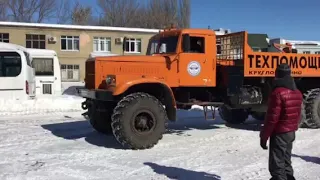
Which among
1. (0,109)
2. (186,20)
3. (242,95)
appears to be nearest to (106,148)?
(242,95)

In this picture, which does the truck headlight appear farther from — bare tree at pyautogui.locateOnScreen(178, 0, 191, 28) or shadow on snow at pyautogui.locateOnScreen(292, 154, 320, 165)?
bare tree at pyautogui.locateOnScreen(178, 0, 191, 28)

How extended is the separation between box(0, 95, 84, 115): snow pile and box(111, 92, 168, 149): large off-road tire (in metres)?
8.07

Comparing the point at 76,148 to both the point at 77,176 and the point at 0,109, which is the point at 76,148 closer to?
the point at 77,176

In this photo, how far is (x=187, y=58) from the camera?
941cm

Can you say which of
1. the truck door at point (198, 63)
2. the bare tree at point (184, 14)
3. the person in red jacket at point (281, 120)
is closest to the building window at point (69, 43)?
the bare tree at point (184, 14)

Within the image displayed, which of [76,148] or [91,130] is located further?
[91,130]

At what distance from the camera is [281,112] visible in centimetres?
508

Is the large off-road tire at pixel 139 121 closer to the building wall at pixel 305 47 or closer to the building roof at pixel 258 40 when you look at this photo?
the building roof at pixel 258 40

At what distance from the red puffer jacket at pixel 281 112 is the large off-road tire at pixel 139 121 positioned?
3700 mm

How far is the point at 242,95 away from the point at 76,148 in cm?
445

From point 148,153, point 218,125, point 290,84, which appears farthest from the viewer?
point 218,125

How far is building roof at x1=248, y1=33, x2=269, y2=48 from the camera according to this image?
11013 mm

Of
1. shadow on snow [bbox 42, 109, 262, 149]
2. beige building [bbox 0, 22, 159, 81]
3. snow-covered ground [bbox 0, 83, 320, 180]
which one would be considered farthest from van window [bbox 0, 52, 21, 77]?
beige building [bbox 0, 22, 159, 81]

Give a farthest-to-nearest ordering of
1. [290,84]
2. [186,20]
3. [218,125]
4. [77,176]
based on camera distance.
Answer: [186,20]
[218,125]
[77,176]
[290,84]
